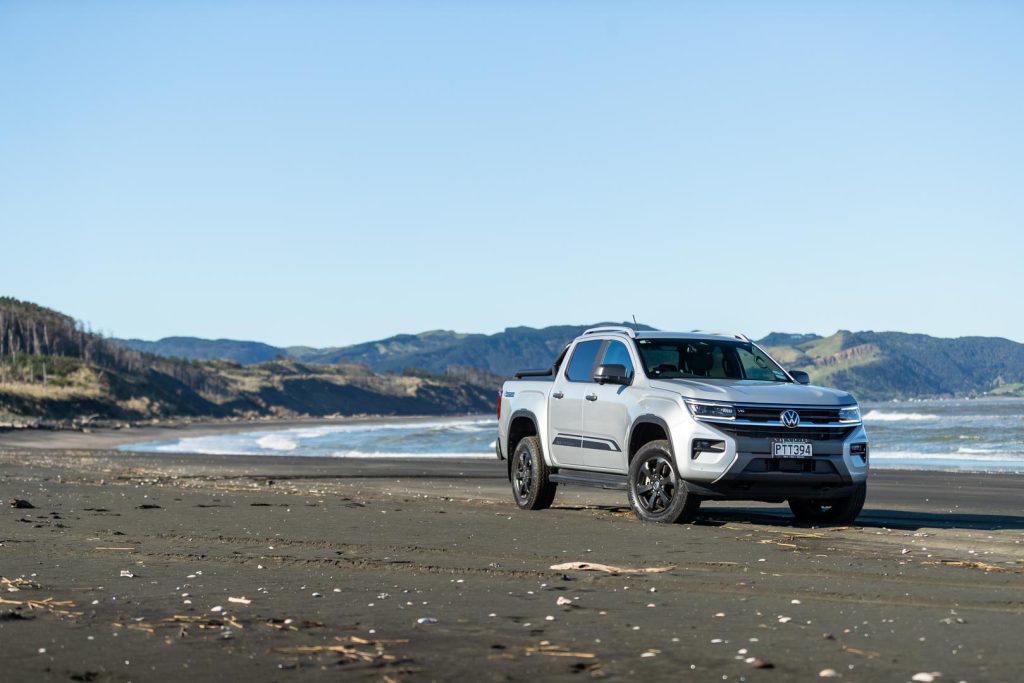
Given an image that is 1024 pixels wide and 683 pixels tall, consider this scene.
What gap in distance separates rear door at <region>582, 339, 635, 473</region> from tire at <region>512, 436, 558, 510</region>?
2.73 ft

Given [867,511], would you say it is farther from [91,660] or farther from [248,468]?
[248,468]

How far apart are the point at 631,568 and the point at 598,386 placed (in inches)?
194

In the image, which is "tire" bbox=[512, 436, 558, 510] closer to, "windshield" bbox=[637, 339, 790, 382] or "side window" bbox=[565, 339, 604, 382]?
"side window" bbox=[565, 339, 604, 382]

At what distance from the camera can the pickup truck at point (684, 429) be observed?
1261cm

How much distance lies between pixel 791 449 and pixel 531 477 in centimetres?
348

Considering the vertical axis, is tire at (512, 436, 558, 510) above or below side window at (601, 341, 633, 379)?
below

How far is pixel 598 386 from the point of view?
14.4 meters

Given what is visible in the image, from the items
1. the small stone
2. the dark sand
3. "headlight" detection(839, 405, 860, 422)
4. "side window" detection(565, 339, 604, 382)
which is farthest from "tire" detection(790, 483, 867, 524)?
the small stone

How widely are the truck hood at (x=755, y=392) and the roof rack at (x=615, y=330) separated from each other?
1.09 metres

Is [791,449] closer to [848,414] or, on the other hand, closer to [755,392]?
[755,392]

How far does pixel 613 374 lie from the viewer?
1360 cm

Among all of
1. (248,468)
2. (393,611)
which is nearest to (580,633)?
(393,611)

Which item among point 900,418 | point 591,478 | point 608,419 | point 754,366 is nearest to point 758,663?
point 608,419

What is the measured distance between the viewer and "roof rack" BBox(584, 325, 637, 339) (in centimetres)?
1441
